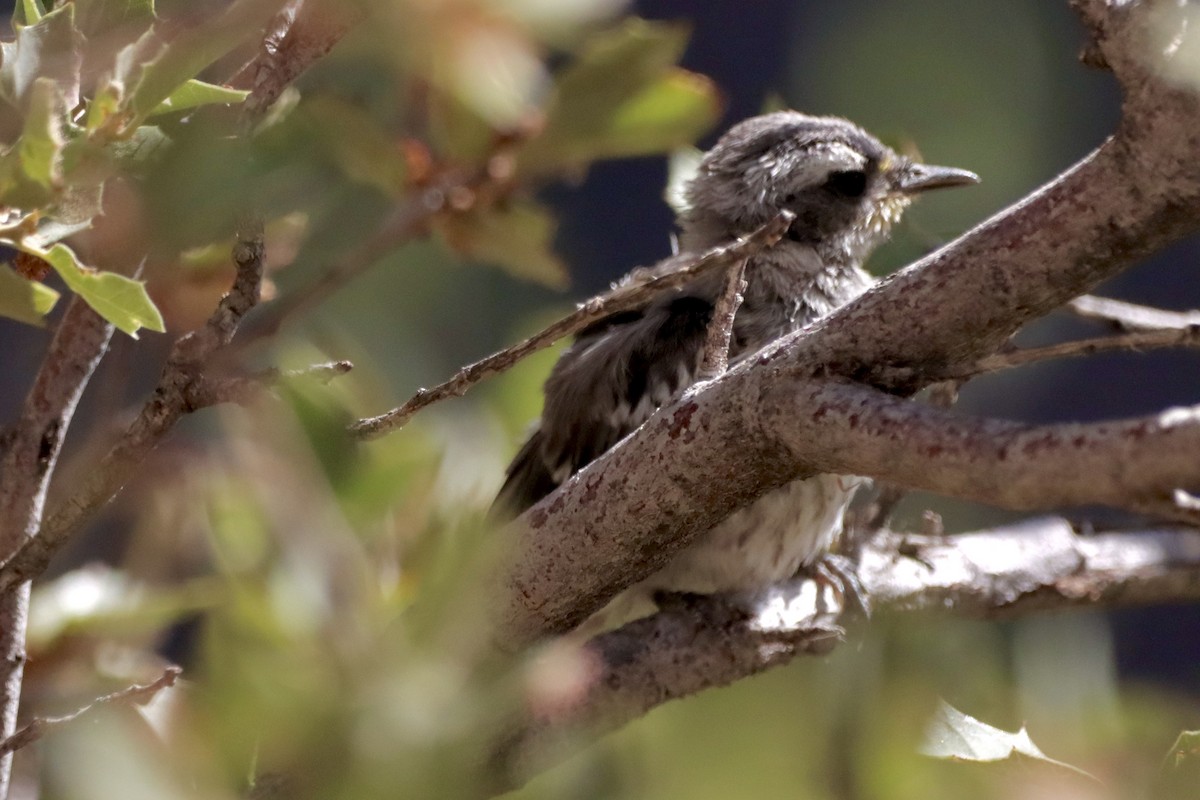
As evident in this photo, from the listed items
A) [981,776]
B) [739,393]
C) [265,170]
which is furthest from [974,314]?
[265,170]

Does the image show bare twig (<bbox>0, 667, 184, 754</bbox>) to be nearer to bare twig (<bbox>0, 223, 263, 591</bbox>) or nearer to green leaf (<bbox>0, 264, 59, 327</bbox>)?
bare twig (<bbox>0, 223, 263, 591</bbox>)

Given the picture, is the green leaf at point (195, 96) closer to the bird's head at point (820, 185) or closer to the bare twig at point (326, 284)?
the bare twig at point (326, 284)

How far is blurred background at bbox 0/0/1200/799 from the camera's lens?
586mm

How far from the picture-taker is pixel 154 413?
1256 mm

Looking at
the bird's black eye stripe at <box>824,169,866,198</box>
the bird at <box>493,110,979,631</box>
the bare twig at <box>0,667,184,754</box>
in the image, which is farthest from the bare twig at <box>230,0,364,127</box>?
the bird's black eye stripe at <box>824,169,866,198</box>

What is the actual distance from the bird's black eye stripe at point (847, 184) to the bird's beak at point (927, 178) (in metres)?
0.07

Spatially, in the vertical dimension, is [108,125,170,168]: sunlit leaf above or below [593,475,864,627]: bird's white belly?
above

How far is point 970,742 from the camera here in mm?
887

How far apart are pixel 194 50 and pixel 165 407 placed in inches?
19.7

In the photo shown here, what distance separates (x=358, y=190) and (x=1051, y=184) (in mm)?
655

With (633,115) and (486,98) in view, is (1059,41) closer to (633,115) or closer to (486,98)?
(633,115)

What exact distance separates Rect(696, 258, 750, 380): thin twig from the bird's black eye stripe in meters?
1.21

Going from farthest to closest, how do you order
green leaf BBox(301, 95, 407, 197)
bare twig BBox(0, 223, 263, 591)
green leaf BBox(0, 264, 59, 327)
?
bare twig BBox(0, 223, 263, 591) → green leaf BBox(301, 95, 407, 197) → green leaf BBox(0, 264, 59, 327)

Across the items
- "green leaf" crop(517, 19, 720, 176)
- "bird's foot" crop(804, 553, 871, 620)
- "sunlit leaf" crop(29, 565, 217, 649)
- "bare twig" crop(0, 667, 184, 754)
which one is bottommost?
"bird's foot" crop(804, 553, 871, 620)
